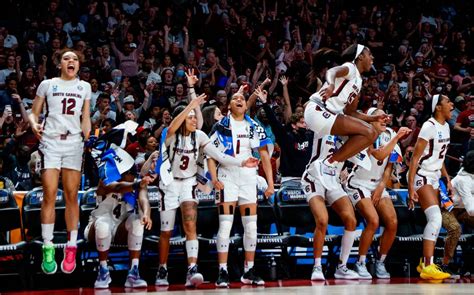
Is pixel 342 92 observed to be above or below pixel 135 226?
above

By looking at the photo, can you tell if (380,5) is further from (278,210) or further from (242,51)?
(278,210)

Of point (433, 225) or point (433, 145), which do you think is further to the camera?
point (433, 145)

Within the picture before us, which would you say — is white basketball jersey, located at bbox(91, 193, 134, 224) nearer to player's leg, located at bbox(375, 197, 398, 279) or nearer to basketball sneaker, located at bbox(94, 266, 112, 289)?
basketball sneaker, located at bbox(94, 266, 112, 289)

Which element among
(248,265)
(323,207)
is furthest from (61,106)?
(323,207)

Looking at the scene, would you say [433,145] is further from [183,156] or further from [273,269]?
[183,156]

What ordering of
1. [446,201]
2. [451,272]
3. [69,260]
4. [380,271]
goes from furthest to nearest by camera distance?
[446,201], [451,272], [380,271], [69,260]

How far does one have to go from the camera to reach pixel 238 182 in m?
12.5

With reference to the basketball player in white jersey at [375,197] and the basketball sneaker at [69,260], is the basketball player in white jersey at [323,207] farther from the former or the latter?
the basketball sneaker at [69,260]

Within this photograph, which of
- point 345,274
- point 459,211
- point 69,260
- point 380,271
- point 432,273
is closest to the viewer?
point 69,260

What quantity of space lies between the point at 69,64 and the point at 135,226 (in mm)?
2325

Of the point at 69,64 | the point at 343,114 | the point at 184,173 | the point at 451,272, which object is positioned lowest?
the point at 451,272

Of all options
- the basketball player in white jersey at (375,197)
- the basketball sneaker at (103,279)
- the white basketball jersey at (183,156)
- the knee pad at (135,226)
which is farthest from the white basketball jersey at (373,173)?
the basketball sneaker at (103,279)

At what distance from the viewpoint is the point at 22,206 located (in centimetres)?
1335

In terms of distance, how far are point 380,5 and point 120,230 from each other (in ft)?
45.9
